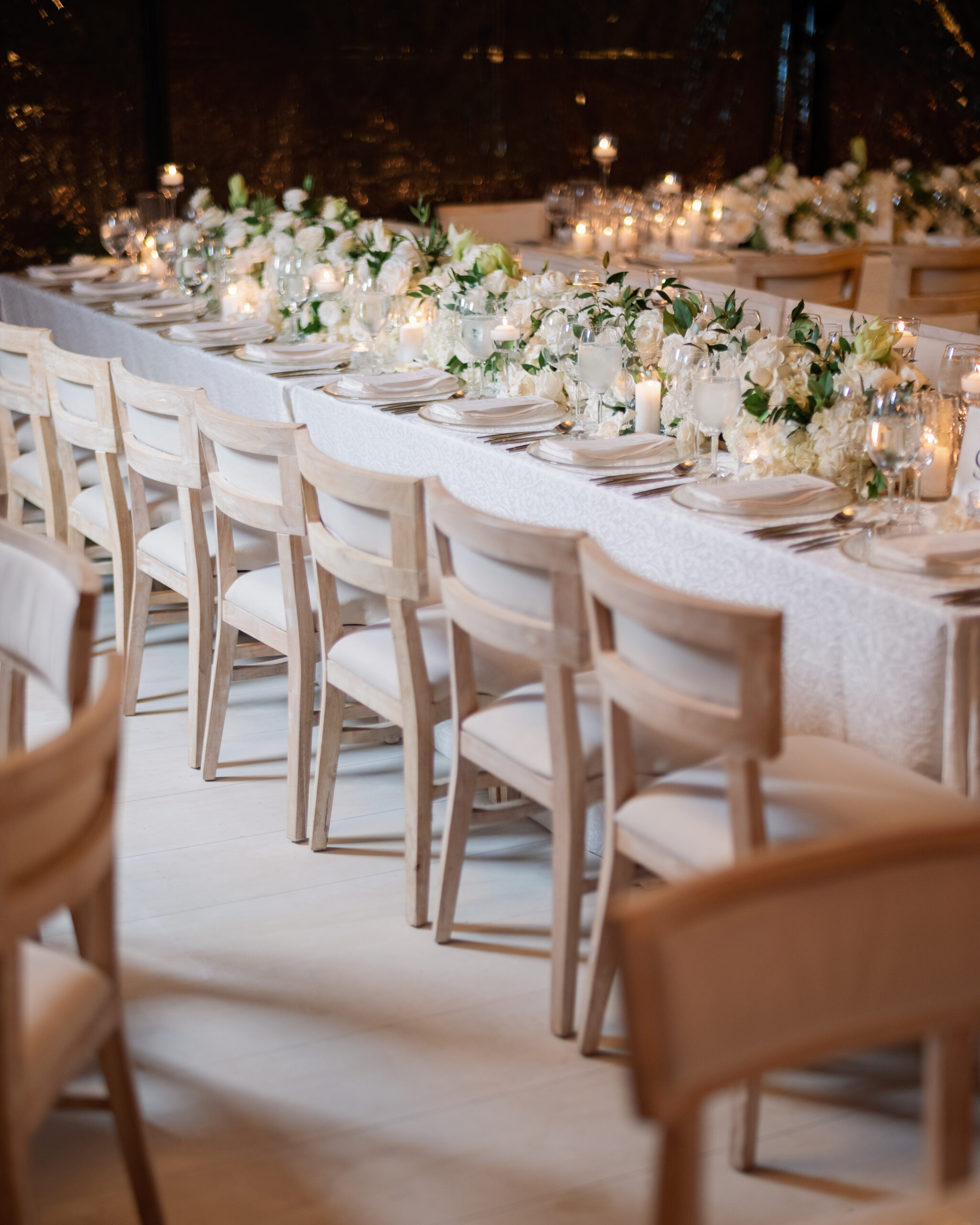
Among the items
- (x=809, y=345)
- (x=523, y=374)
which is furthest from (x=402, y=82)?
(x=809, y=345)

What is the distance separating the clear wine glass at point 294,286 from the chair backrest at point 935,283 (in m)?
2.39

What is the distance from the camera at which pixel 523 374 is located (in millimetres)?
3400

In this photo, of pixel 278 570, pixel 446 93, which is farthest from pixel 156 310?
pixel 446 93

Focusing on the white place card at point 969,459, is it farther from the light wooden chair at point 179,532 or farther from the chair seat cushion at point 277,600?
the light wooden chair at point 179,532

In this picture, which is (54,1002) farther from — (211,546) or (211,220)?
(211,220)

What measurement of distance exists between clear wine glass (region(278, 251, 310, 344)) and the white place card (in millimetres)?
2234

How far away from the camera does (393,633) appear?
2.63 metres

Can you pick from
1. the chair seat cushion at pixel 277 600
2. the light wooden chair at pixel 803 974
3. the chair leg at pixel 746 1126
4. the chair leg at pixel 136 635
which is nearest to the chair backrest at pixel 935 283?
the chair seat cushion at pixel 277 600

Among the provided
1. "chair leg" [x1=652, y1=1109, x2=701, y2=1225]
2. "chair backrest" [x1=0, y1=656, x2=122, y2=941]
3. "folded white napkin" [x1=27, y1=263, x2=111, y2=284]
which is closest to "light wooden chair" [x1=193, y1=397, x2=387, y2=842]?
"chair backrest" [x1=0, y1=656, x2=122, y2=941]

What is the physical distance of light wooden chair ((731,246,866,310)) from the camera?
18.1 feet

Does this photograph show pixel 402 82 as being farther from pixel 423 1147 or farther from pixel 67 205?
pixel 423 1147

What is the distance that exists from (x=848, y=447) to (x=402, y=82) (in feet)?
18.4

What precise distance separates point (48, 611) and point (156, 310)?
3202 millimetres

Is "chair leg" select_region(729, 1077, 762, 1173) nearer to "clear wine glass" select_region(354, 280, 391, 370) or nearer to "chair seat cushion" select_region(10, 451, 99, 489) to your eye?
"clear wine glass" select_region(354, 280, 391, 370)
